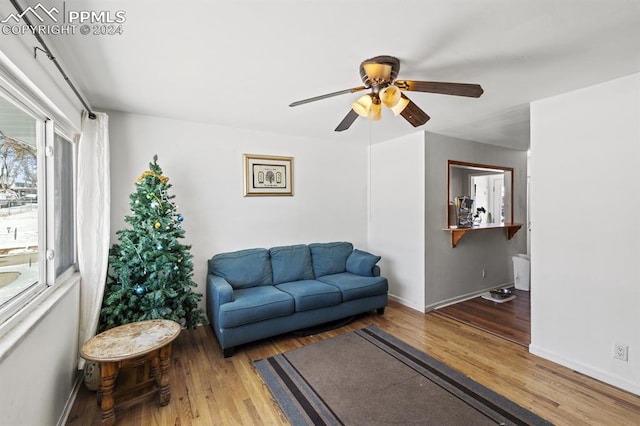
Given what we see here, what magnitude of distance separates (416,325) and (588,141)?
7.94 feet

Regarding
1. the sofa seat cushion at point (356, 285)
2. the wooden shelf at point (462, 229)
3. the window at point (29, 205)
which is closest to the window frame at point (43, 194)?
the window at point (29, 205)

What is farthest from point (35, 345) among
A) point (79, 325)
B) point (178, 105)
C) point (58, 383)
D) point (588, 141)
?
point (588, 141)

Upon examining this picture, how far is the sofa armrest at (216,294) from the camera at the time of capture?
2693 mm

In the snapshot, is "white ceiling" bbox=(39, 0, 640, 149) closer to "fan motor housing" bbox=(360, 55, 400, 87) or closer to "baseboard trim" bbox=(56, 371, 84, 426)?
"fan motor housing" bbox=(360, 55, 400, 87)

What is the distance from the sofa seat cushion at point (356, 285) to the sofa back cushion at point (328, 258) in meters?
0.16

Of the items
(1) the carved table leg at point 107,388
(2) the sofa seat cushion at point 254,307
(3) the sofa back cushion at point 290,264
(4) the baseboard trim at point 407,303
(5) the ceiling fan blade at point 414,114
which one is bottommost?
(4) the baseboard trim at point 407,303

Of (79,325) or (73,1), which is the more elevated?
(73,1)

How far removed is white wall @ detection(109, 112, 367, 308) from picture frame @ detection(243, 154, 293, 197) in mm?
81

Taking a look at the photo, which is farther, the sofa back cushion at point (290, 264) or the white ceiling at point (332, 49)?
the sofa back cushion at point (290, 264)

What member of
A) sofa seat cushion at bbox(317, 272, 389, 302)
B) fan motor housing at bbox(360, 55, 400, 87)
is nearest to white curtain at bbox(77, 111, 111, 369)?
sofa seat cushion at bbox(317, 272, 389, 302)

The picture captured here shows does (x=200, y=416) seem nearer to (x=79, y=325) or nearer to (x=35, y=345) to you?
(x=35, y=345)

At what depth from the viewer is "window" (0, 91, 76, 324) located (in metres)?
1.47

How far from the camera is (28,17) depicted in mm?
1399

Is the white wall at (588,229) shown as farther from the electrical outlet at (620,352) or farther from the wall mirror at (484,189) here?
the wall mirror at (484,189)
